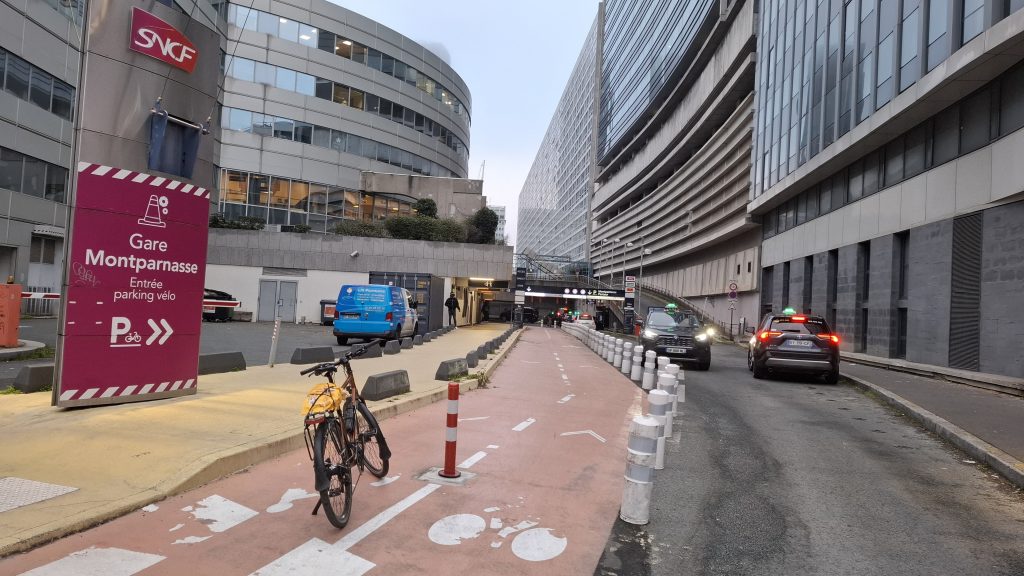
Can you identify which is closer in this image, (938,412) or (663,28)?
(938,412)

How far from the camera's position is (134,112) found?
7934mm

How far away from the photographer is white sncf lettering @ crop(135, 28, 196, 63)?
26.2 ft

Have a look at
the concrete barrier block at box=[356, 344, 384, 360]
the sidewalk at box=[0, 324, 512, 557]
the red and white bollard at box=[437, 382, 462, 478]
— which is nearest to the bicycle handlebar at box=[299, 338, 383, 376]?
the red and white bollard at box=[437, 382, 462, 478]

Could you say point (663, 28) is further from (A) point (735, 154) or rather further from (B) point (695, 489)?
(B) point (695, 489)

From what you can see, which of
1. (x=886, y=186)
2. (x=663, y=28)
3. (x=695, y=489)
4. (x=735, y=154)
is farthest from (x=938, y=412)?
(x=663, y=28)

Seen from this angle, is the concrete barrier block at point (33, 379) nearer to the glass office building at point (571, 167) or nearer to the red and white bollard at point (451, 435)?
the red and white bollard at point (451, 435)

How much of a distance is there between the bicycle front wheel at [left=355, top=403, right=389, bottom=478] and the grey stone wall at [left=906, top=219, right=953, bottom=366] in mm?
18713

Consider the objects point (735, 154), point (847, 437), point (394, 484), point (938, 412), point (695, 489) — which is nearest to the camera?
point (394, 484)

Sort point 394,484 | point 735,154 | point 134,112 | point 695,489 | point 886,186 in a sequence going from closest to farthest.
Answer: point 394,484, point 695,489, point 134,112, point 886,186, point 735,154

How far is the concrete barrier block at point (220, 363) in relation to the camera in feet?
35.2

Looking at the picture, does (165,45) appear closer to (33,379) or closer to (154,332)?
(154,332)

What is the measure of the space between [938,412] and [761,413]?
9.33 feet

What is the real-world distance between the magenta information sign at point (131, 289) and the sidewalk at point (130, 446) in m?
0.34

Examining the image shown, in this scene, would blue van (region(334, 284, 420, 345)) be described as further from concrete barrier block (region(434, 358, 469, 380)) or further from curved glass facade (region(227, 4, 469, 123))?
curved glass facade (region(227, 4, 469, 123))
